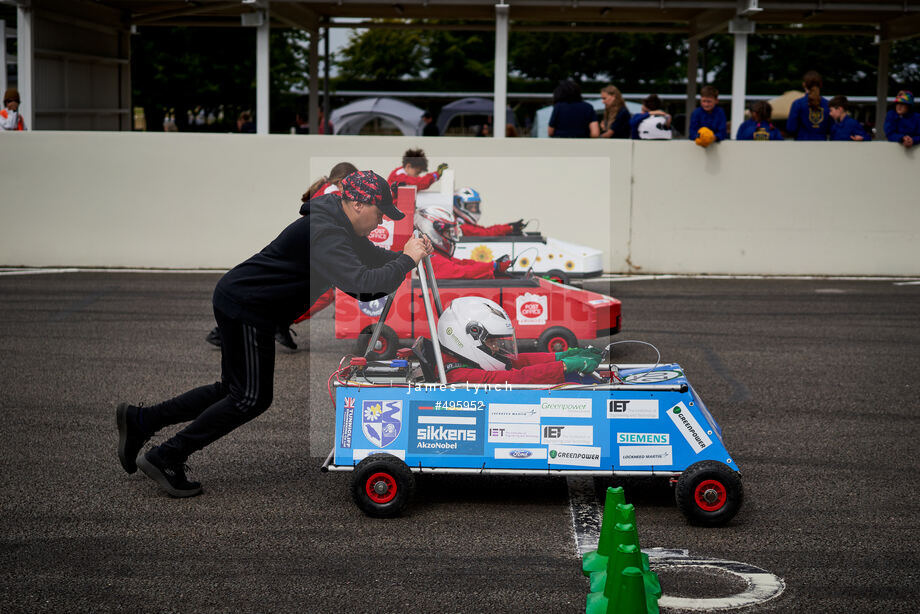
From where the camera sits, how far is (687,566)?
14.9 feet

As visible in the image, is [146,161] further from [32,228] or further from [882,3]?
[882,3]

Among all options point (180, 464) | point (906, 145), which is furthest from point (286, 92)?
point (180, 464)

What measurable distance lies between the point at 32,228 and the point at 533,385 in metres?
11.1

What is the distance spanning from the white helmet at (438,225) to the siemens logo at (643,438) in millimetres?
4236

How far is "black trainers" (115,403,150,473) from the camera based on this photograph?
214 inches

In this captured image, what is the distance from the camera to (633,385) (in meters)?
5.17

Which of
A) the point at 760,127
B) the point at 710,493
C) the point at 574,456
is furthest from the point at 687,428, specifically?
the point at 760,127

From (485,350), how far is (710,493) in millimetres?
1500

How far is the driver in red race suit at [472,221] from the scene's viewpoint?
1028 centimetres

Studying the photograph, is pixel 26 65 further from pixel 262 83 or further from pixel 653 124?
pixel 653 124

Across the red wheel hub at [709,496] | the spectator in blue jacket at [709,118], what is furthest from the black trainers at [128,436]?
the spectator in blue jacket at [709,118]

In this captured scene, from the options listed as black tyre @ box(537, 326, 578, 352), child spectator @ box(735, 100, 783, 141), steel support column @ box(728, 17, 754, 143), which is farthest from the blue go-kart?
steel support column @ box(728, 17, 754, 143)

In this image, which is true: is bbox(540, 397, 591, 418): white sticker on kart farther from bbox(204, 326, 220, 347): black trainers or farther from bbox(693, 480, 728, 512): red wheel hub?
bbox(204, 326, 220, 347): black trainers

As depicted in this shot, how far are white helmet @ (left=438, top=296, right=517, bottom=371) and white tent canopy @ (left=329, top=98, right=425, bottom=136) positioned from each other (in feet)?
91.4
